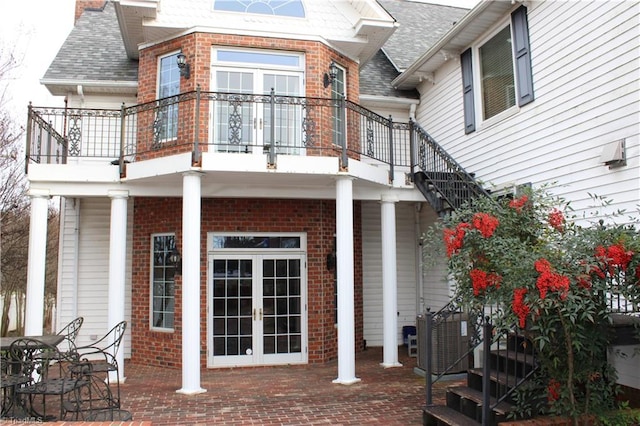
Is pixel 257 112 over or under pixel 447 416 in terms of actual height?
over

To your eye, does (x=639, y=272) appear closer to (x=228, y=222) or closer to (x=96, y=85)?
(x=228, y=222)

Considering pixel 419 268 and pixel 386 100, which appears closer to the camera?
pixel 386 100

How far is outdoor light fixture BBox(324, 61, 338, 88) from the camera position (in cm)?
997

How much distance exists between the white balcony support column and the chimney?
25.2 ft

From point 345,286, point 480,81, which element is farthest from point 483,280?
point 480,81

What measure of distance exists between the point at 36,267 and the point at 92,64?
511 centimetres

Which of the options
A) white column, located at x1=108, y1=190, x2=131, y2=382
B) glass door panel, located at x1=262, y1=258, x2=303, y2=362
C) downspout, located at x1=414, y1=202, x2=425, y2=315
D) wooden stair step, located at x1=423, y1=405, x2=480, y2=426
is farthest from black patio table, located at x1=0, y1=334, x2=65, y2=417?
downspout, located at x1=414, y1=202, x2=425, y2=315

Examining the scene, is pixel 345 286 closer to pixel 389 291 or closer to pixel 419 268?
pixel 389 291

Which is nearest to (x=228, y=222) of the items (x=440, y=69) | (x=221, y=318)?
(x=221, y=318)

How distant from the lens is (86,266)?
11.0 m

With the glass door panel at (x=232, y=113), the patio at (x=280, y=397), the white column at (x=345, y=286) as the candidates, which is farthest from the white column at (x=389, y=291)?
the glass door panel at (x=232, y=113)

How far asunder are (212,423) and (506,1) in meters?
7.67

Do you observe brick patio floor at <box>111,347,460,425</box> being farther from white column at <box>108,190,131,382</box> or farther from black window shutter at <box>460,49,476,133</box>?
black window shutter at <box>460,49,476,133</box>

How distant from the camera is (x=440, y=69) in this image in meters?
10.9
